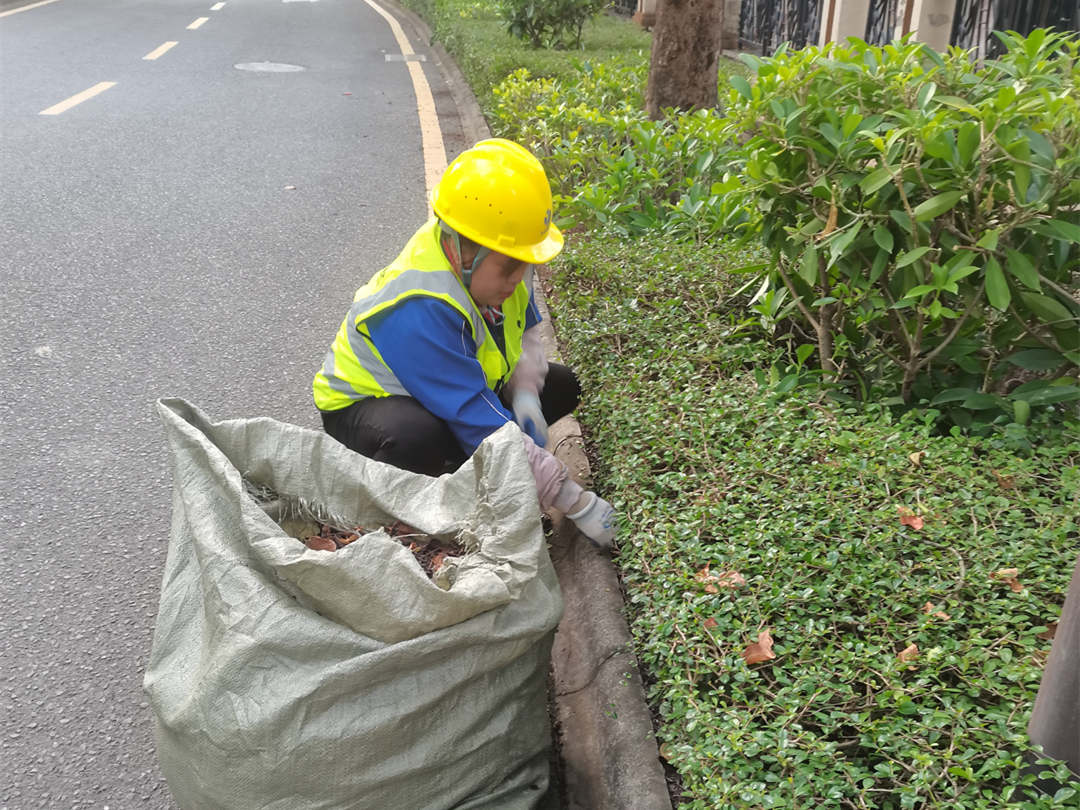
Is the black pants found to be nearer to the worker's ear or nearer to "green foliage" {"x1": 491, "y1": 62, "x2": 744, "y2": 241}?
the worker's ear

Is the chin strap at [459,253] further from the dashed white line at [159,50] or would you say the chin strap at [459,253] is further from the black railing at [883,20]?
the dashed white line at [159,50]

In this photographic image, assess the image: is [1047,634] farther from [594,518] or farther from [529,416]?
[529,416]

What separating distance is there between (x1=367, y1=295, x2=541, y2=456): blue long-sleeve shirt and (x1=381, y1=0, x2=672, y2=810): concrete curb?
434 millimetres

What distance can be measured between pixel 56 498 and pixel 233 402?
2.56 ft

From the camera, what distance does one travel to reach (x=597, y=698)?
6.95 ft

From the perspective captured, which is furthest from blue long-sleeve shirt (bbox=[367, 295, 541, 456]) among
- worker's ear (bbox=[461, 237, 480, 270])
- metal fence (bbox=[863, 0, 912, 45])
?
metal fence (bbox=[863, 0, 912, 45])

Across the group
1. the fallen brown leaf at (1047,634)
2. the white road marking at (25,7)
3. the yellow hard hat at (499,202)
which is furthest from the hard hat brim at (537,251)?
the white road marking at (25,7)

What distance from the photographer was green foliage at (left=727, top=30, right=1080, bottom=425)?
2344mm

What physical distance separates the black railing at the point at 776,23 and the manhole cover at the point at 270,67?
17.5ft

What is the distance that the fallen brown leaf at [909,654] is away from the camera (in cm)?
173

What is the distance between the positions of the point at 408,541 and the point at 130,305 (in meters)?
2.95

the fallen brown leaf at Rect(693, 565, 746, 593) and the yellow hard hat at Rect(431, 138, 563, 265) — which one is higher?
the yellow hard hat at Rect(431, 138, 563, 265)

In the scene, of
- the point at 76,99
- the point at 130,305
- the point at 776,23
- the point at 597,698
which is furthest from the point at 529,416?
the point at 776,23

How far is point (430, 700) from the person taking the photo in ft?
5.75
